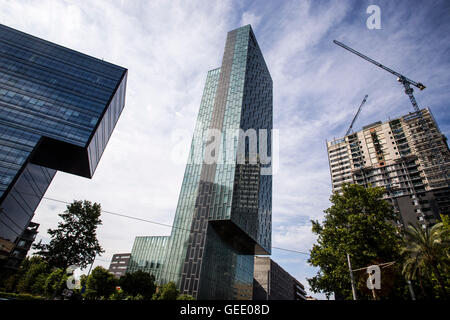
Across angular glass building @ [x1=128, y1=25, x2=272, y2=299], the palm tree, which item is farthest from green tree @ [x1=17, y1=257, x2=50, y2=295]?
the palm tree

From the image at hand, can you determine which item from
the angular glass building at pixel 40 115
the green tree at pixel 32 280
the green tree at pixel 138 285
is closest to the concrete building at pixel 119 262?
the green tree at pixel 32 280

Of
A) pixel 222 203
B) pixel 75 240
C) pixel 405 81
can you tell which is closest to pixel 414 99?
pixel 405 81

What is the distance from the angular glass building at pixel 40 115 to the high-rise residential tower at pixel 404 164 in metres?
81.5

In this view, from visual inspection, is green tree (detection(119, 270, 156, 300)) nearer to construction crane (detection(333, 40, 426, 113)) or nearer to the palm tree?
the palm tree

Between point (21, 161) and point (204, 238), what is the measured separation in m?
43.1

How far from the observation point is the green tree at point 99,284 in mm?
46375

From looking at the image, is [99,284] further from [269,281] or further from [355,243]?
[269,281]

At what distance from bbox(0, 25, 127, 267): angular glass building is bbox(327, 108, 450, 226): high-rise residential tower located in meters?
81.5

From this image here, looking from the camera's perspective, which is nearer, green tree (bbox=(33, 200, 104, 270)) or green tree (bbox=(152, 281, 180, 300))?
green tree (bbox=(33, 200, 104, 270))

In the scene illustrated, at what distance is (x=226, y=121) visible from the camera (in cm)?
6444

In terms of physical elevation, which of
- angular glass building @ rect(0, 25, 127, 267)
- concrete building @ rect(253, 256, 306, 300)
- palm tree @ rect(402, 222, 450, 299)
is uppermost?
angular glass building @ rect(0, 25, 127, 267)

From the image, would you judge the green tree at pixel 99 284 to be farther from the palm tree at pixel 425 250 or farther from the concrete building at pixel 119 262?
the concrete building at pixel 119 262

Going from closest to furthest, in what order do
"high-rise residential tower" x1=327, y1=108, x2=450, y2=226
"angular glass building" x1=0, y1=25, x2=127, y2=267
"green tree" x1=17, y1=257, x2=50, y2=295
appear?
"angular glass building" x1=0, y1=25, x2=127, y2=267 → "green tree" x1=17, y1=257, x2=50, y2=295 → "high-rise residential tower" x1=327, y1=108, x2=450, y2=226

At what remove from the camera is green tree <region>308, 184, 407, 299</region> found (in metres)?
24.2
